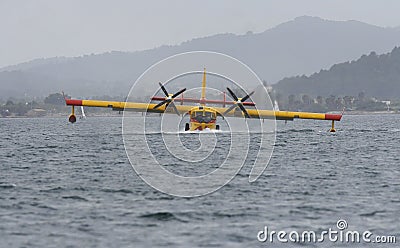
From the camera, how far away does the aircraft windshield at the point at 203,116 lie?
64.6m

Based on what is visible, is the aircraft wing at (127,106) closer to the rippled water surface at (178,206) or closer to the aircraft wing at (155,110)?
the aircraft wing at (155,110)

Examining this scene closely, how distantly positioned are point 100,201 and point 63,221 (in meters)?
3.99

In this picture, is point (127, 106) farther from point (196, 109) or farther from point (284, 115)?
point (284, 115)

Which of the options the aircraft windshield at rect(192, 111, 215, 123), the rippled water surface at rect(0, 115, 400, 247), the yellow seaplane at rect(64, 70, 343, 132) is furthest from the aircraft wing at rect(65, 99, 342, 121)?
the rippled water surface at rect(0, 115, 400, 247)

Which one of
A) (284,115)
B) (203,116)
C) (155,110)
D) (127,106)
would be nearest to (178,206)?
(203,116)

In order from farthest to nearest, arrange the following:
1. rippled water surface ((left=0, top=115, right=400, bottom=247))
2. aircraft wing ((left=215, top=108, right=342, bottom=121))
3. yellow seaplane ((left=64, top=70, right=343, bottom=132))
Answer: aircraft wing ((left=215, top=108, right=342, bottom=121)), yellow seaplane ((left=64, top=70, right=343, bottom=132)), rippled water surface ((left=0, top=115, right=400, bottom=247))

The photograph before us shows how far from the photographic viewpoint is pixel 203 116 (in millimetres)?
64500

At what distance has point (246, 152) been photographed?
177ft

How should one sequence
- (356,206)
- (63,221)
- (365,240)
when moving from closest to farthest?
(365,240) → (63,221) → (356,206)

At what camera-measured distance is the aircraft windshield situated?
6456 cm

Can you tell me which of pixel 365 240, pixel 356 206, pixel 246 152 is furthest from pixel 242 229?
pixel 246 152

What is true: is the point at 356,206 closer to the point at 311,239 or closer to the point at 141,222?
the point at 311,239

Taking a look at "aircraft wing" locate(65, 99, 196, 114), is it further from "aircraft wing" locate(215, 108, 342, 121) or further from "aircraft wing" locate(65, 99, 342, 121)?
"aircraft wing" locate(215, 108, 342, 121)

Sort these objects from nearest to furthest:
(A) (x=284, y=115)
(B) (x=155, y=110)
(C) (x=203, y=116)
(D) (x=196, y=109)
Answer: (C) (x=203, y=116) → (D) (x=196, y=109) → (B) (x=155, y=110) → (A) (x=284, y=115)
